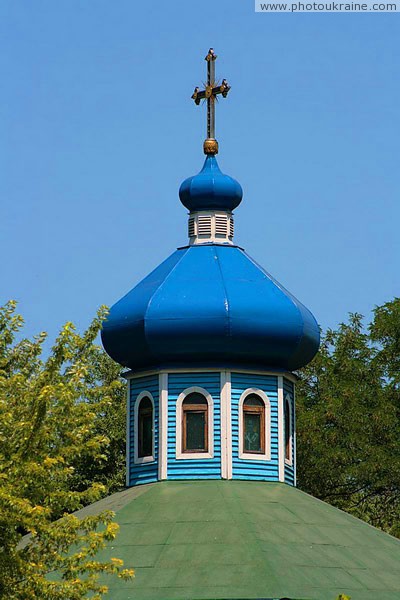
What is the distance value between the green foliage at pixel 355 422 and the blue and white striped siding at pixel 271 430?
38.7 ft

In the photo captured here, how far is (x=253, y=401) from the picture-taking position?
28.2m

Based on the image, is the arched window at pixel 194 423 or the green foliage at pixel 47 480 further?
the arched window at pixel 194 423

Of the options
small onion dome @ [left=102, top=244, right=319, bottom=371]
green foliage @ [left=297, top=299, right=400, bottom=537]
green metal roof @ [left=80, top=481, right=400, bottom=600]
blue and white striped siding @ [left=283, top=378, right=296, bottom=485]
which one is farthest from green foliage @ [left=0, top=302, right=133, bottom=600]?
green foliage @ [left=297, top=299, right=400, bottom=537]

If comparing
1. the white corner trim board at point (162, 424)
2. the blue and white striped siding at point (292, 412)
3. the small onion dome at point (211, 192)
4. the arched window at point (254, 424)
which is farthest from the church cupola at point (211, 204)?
the arched window at point (254, 424)

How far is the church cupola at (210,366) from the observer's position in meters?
27.5

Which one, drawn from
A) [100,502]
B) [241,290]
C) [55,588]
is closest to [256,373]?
[241,290]

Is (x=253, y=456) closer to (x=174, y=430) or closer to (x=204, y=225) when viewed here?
(x=174, y=430)

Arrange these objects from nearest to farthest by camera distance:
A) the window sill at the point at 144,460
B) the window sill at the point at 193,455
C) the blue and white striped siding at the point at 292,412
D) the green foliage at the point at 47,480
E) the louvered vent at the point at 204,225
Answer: the green foliage at the point at 47,480 < the window sill at the point at 193,455 < the window sill at the point at 144,460 < the blue and white striped siding at the point at 292,412 < the louvered vent at the point at 204,225

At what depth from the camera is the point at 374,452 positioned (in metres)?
39.7

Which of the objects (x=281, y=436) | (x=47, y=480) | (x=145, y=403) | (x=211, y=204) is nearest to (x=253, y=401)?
(x=281, y=436)

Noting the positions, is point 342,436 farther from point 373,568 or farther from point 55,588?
point 55,588

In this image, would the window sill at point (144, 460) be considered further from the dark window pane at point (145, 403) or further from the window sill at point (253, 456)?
the window sill at point (253, 456)

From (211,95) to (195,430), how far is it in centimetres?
668

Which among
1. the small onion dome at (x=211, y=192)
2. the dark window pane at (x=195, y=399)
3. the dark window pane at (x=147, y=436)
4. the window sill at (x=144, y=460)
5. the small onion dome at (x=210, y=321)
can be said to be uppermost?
the small onion dome at (x=211, y=192)
